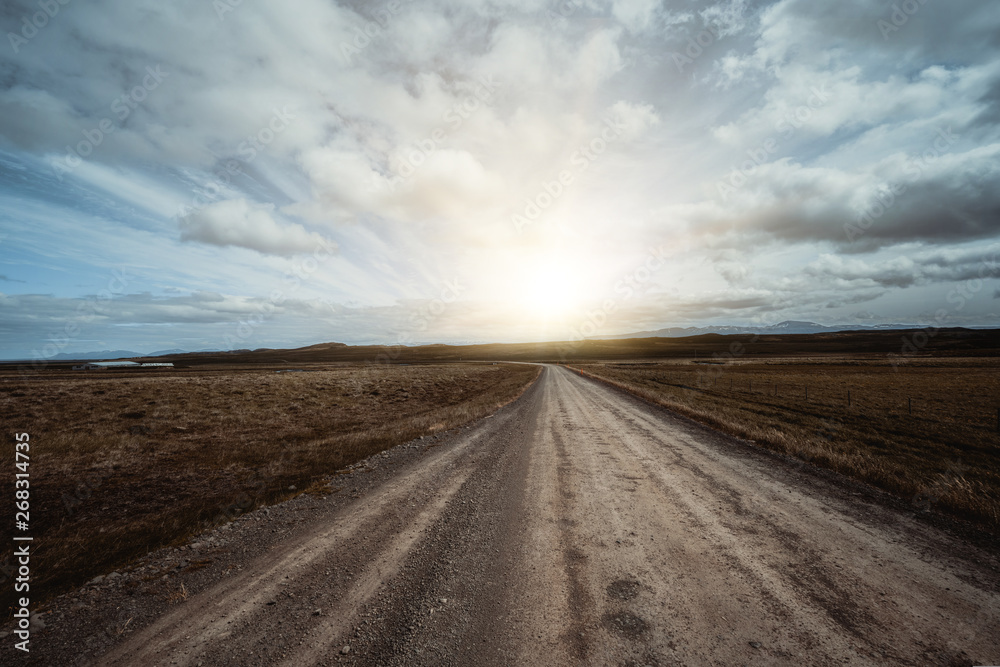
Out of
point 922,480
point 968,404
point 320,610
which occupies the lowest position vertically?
point 968,404

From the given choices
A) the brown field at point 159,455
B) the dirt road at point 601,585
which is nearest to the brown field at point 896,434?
the dirt road at point 601,585

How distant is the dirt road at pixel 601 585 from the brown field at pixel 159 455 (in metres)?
2.77

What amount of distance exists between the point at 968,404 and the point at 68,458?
155 feet

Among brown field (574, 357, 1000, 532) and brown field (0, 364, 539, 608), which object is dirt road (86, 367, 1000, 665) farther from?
brown field (0, 364, 539, 608)

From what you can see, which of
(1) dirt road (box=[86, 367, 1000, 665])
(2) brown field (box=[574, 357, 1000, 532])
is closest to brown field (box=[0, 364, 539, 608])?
(1) dirt road (box=[86, 367, 1000, 665])

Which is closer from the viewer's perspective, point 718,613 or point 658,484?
point 718,613

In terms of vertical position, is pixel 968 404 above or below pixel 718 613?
below

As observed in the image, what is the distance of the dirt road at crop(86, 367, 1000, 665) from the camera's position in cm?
364

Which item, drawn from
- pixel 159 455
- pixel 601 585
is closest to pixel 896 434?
pixel 601 585

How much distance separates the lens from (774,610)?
4.11 metres

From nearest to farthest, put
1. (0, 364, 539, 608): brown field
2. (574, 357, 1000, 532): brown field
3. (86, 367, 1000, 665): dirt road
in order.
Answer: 1. (86, 367, 1000, 665): dirt road
2. (0, 364, 539, 608): brown field
3. (574, 357, 1000, 532): brown field

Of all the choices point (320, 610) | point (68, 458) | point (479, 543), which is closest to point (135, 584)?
point (320, 610)

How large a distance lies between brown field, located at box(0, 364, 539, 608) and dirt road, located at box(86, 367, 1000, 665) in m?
2.77

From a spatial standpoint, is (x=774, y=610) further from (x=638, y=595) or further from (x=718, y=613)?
(x=638, y=595)
